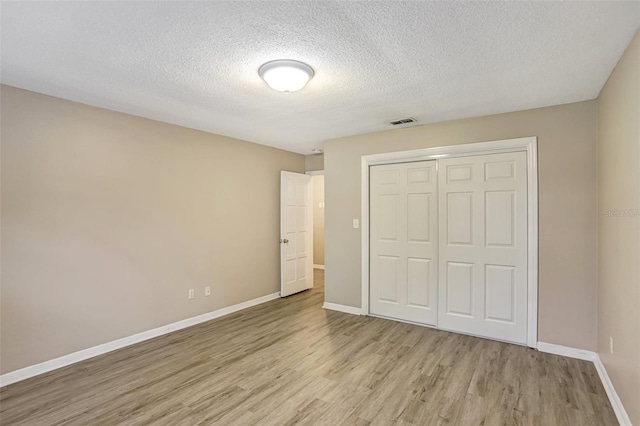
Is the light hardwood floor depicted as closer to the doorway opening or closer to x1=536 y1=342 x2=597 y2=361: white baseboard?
x1=536 y1=342 x2=597 y2=361: white baseboard

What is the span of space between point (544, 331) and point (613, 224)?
4.46 ft

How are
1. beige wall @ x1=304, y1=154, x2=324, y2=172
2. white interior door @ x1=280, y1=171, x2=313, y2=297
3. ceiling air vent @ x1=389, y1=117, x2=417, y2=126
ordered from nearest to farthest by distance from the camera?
1. ceiling air vent @ x1=389, y1=117, x2=417, y2=126
2. white interior door @ x1=280, y1=171, x2=313, y2=297
3. beige wall @ x1=304, y1=154, x2=324, y2=172

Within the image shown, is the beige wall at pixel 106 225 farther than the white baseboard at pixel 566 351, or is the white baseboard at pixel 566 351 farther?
the white baseboard at pixel 566 351

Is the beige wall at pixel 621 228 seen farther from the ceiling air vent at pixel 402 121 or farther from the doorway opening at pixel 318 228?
the doorway opening at pixel 318 228

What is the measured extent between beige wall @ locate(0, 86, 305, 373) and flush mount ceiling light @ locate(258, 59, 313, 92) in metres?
2.01

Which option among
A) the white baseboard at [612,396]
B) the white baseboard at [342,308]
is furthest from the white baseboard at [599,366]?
the white baseboard at [342,308]

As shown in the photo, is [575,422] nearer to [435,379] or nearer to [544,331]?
[435,379]

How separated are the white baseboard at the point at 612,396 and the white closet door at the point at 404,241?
1498 millimetres

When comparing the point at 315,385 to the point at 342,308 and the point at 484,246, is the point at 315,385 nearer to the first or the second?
the point at 342,308

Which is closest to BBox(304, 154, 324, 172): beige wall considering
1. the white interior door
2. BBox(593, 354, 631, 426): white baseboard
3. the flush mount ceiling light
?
the white interior door

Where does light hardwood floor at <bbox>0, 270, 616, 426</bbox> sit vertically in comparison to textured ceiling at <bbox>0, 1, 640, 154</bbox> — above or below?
below

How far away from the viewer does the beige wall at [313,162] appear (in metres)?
5.70

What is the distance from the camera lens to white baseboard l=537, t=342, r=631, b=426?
2.05m

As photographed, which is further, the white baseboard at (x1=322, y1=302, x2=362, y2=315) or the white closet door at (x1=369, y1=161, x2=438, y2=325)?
the white baseboard at (x1=322, y1=302, x2=362, y2=315)
